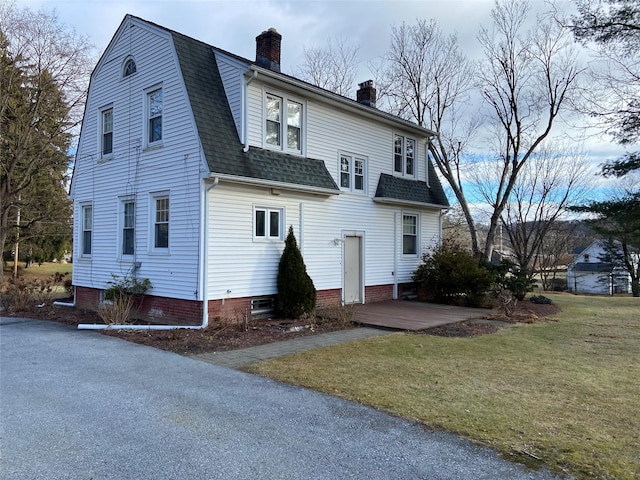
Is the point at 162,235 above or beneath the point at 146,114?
beneath

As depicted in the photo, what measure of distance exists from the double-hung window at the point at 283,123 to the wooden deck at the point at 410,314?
5147 mm

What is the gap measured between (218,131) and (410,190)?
819 cm

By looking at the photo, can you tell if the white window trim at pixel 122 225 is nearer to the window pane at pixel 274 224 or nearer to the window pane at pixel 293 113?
the window pane at pixel 274 224

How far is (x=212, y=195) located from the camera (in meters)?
10.5

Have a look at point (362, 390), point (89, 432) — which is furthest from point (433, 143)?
point (89, 432)

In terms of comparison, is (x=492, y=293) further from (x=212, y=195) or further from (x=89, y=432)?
(x=89, y=432)

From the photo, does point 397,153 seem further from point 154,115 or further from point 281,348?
point 281,348

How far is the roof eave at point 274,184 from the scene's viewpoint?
1028 cm

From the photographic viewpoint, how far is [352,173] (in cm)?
1455

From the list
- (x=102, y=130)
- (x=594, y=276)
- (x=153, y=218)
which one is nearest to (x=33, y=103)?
(x=102, y=130)

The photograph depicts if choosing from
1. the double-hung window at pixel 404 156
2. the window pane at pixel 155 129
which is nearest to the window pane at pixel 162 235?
the window pane at pixel 155 129

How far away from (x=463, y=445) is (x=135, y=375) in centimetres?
471

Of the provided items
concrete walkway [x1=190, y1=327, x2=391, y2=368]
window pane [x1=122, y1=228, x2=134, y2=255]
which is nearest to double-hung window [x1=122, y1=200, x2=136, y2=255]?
window pane [x1=122, y1=228, x2=134, y2=255]

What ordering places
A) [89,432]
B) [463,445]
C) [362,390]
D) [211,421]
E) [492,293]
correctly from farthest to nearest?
[492,293] < [362,390] < [211,421] < [89,432] < [463,445]
